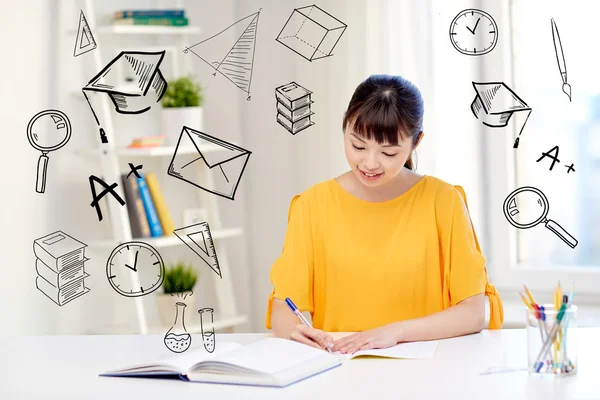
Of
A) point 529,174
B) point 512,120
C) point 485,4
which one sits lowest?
point 529,174

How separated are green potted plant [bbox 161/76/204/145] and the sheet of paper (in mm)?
1273

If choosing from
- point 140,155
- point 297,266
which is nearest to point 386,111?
point 297,266

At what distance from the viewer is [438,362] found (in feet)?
4.86

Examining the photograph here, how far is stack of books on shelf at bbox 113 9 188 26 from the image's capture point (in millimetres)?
2609

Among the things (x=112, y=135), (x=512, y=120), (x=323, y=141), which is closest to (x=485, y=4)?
(x=512, y=120)

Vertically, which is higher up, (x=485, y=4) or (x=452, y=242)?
(x=485, y=4)

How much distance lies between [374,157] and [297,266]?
1.12 ft

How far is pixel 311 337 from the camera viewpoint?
1.61 meters

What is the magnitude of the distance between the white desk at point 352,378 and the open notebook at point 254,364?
0.05 ft

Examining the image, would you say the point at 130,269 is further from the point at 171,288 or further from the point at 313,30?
the point at 313,30

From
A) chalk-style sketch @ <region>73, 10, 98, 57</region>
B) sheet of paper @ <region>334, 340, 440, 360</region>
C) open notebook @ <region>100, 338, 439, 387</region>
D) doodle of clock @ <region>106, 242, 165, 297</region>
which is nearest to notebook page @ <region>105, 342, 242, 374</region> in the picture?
open notebook @ <region>100, 338, 439, 387</region>

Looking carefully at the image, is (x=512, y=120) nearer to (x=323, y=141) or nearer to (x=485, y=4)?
(x=485, y=4)

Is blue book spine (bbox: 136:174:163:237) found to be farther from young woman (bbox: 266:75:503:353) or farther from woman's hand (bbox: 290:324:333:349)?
woman's hand (bbox: 290:324:333:349)

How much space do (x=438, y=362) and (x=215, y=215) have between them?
4.89ft
